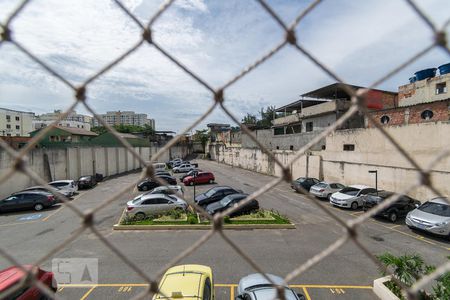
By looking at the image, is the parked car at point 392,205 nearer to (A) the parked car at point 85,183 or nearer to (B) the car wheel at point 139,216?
(B) the car wheel at point 139,216

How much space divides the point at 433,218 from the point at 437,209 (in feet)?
2.87

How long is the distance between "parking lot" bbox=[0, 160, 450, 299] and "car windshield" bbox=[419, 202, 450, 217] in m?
1.01

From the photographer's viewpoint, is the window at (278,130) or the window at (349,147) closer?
the window at (349,147)

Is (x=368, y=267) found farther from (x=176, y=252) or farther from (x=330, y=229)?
(x=176, y=252)

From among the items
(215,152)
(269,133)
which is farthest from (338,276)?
(215,152)

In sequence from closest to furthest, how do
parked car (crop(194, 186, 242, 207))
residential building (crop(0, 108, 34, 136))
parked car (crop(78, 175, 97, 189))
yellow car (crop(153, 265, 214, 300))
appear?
yellow car (crop(153, 265, 214, 300))
parked car (crop(194, 186, 242, 207))
parked car (crop(78, 175, 97, 189))
residential building (crop(0, 108, 34, 136))

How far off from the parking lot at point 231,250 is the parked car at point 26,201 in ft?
2.35

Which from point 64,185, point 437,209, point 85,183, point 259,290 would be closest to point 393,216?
point 437,209

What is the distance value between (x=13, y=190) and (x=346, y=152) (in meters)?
22.1

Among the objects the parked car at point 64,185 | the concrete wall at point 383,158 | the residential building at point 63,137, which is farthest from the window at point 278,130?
the parked car at point 64,185

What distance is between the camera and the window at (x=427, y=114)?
1500 centimetres

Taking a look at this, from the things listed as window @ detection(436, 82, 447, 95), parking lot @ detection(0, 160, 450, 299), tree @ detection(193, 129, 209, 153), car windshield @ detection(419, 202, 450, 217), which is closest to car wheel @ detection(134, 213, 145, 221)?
parking lot @ detection(0, 160, 450, 299)

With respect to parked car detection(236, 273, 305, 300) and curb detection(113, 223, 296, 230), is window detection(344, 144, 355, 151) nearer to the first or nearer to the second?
curb detection(113, 223, 296, 230)

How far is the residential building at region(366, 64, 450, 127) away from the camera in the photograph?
14.8m
